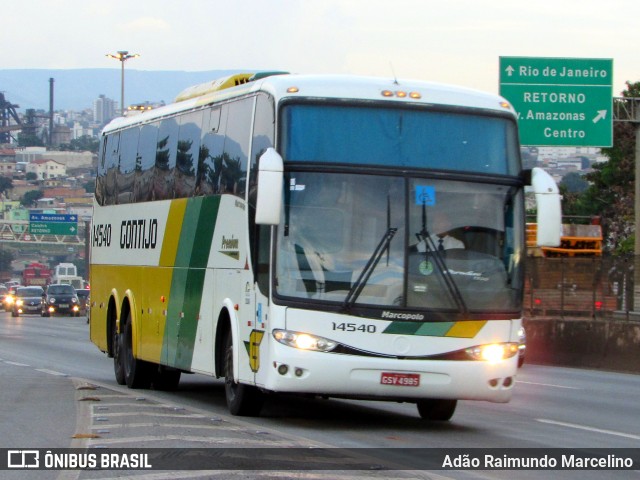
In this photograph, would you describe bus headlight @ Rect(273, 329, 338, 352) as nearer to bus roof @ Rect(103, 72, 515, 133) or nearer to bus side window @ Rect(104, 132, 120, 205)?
bus roof @ Rect(103, 72, 515, 133)

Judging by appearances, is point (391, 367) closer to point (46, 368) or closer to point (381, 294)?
point (381, 294)

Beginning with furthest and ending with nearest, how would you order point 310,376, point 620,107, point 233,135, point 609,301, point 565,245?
point 565,245, point 620,107, point 609,301, point 233,135, point 310,376

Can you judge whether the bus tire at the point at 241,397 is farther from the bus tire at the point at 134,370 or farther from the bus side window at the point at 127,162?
the bus side window at the point at 127,162

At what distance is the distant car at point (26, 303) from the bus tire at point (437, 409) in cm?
5148

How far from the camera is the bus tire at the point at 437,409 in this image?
14.7 m

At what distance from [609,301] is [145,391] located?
12.8 metres

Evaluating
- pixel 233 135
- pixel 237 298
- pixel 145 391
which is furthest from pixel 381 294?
pixel 145 391

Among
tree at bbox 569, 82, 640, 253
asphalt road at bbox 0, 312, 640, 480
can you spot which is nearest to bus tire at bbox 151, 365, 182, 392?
asphalt road at bbox 0, 312, 640, 480

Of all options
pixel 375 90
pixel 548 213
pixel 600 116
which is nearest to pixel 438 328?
pixel 548 213

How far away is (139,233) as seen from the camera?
1883 centimetres

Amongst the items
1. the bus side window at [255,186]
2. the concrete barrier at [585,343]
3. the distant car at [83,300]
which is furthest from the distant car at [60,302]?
the bus side window at [255,186]

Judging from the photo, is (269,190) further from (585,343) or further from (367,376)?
(585,343)

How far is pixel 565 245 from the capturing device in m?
43.9

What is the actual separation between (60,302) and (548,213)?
52.2m
